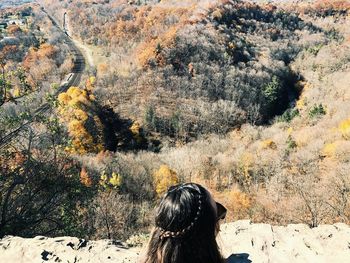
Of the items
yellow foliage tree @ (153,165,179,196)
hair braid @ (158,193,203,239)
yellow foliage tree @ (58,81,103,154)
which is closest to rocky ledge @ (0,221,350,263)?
hair braid @ (158,193,203,239)

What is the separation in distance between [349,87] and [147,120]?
158ft

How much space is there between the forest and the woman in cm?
968

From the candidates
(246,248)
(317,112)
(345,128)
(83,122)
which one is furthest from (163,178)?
(246,248)

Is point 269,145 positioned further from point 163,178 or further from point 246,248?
point 246,248

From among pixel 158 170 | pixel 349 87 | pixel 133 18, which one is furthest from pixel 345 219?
pixel 133 18

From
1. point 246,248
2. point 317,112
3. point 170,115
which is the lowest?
point 170,115

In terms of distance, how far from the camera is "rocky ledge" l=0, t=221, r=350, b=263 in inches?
349

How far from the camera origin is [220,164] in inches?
2424

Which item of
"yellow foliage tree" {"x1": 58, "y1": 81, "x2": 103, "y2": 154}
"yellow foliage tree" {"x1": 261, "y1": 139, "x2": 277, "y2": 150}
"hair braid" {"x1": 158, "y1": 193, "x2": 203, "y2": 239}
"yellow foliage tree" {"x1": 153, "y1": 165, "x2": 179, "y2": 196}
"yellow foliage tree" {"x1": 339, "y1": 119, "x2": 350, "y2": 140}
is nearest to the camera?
"hair braid" {"x1": 158, "y1": 193, "x2": 203, "y2": 239}

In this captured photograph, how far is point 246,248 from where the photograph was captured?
9.28 metres

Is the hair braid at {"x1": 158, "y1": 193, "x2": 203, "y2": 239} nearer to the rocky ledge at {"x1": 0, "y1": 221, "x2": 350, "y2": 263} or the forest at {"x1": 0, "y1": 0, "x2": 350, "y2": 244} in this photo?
the rocky ledge at {"x1": 0, "y1": 221, "x2": 350, "y2": 263}

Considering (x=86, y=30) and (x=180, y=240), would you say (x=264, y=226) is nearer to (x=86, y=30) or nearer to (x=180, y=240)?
(x=180, y=240)

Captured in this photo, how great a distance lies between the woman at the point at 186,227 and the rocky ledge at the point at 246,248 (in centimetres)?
536

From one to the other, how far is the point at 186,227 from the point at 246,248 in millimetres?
6616
